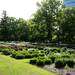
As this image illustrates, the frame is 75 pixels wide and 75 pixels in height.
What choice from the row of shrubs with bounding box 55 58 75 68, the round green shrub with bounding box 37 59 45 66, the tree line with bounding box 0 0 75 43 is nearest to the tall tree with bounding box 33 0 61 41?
the tree line with bounding box 0 0 75 43

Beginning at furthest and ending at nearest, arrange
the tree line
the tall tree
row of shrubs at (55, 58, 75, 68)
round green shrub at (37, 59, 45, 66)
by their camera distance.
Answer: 1. the tall tree
2. the tree line
3. round green shrub at (37, 59, 45, 66)
4. row of shrubs at (55, 58, 75, 68)

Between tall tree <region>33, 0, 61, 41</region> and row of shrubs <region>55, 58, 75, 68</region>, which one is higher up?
tall tree <region>33, 0, 61, 41</region>

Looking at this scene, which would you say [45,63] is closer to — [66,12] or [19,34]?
[66,12]

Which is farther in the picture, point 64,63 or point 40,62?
point 40,62

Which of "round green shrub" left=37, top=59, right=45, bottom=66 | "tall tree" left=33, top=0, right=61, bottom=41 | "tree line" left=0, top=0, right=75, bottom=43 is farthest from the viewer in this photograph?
"tall tree" left=33, top=0, right=61, bottom=41

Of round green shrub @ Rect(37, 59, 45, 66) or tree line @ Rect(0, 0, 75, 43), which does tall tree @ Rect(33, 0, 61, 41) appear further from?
round green shrub @ Rect(37, 59, 45, 66)

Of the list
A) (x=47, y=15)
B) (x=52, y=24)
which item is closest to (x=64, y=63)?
(x=52, y=24)

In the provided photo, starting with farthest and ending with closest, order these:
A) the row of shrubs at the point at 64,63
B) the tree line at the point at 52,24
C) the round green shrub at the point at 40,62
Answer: the tree line at the point at 52,24 → the round green shrub at the point at 40,62 → the row of shrubs at the point at 64,63

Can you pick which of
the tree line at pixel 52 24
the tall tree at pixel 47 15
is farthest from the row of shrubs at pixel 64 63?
the tall tree at pixel 47 15

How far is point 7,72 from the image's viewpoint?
14.1m

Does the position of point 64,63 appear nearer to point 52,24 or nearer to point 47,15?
point 52,24

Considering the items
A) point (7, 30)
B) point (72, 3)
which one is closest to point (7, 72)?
point (72, 3)

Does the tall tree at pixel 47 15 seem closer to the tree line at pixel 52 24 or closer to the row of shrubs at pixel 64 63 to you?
the tree line at pixel 52 24

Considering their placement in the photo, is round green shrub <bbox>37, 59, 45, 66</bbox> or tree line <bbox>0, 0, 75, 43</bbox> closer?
round green shrub <bbox>37, 59, 45, 66</bbox>
